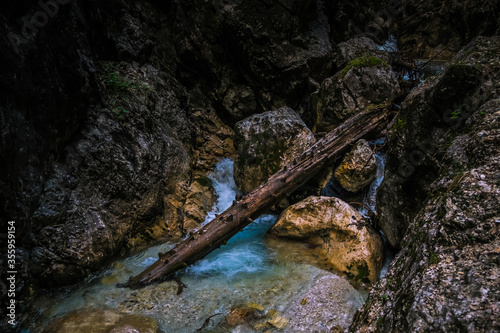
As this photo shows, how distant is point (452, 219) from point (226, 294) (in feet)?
10.0

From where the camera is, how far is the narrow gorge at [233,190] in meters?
2.21

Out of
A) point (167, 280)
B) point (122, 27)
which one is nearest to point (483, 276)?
point (167, 280)

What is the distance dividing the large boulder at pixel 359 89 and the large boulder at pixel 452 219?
107 inches

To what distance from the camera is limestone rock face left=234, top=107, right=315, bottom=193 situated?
6.21 metres

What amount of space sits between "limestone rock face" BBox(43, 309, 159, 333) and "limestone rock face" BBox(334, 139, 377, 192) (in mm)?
4490

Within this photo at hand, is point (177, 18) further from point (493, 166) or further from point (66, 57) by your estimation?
point (493, 166)

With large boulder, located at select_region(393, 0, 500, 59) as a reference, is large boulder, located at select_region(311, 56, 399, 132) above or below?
below

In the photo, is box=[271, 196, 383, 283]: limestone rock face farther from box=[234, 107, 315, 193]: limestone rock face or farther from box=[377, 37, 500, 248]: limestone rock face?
box=[234, 107, 315, 193]: limestone rock face

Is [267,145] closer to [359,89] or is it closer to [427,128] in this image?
[359,89]

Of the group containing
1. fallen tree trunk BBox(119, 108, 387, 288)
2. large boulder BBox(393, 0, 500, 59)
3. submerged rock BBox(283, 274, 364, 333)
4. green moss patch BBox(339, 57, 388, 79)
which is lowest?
submerged rock BBox(283, 274, 364, 333)

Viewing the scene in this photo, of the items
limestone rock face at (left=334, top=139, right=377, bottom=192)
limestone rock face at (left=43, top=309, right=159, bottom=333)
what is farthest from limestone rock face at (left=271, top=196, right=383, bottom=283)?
limestone rock face at (left=43, top=309, right=159, bottom=333)

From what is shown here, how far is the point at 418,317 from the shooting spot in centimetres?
171

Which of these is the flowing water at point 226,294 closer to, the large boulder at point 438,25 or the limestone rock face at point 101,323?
the limestone rock face at point 101,323

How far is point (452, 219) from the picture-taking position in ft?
6.72
